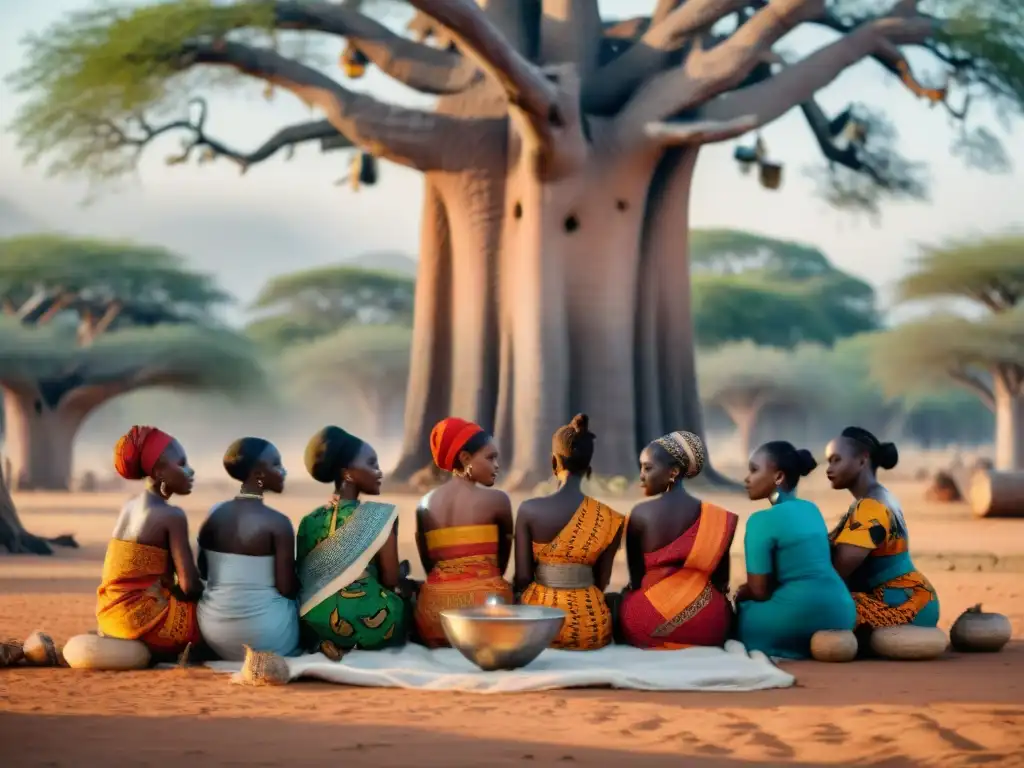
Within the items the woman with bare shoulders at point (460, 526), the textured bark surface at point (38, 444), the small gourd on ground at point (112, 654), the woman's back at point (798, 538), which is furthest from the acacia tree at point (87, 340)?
the woman's back at point (798, 538)

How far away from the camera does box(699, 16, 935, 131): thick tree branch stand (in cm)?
1839

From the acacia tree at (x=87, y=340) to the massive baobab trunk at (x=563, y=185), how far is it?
37.2ft

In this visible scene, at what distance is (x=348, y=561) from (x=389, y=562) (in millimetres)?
204

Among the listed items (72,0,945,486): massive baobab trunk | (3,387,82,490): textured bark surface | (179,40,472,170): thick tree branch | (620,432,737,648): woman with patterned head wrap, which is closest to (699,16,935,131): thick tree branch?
(72,0,945,486): massive baobab trunk

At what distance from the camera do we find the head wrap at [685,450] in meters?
6.73

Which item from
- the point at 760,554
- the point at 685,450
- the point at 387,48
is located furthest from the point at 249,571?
the point at 387,48

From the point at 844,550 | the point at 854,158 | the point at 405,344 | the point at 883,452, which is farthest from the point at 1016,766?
the point at 405,344

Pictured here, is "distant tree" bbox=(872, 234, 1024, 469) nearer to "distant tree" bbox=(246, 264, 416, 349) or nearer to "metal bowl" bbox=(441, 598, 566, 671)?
"distant tree" bbox=(246, 264, 416, 349)

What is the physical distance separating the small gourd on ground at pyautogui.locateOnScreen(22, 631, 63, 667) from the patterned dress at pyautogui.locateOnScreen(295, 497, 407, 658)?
1.07m

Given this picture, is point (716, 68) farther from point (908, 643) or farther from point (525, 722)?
point (525, 722)

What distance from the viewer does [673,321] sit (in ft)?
63.7

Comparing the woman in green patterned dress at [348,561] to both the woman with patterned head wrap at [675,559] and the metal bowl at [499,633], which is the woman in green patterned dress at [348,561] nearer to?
the metal bowl at [499,633]

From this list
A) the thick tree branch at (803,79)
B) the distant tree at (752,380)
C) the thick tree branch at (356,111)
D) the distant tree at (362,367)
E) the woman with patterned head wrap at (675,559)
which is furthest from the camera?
the distant tree at (362,367)

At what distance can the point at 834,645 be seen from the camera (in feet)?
21.7
